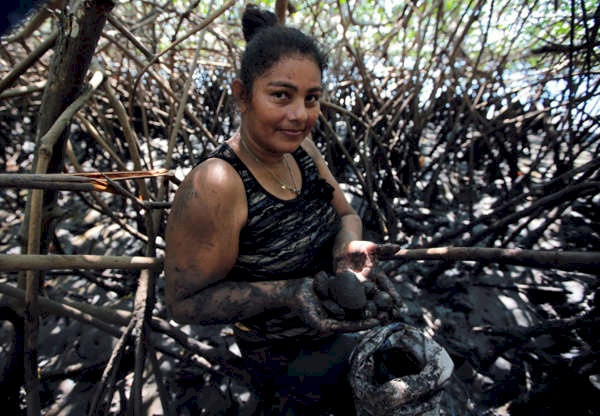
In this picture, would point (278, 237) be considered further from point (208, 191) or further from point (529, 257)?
point (529, 257)

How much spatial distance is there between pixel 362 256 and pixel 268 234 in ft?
1.30

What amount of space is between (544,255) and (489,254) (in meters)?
0.14

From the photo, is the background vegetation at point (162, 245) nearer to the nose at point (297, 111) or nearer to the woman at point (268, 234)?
the woman at point (268, 234)

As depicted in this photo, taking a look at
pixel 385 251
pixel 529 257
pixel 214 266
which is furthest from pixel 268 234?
pixel 529 257

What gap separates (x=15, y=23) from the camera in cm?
79

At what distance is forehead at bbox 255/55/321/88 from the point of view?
120cm

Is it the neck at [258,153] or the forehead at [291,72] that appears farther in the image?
the neck at [258,153]

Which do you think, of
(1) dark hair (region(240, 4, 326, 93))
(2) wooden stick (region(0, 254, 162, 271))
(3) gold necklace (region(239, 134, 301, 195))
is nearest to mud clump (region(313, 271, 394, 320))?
(3) gold necklace (region(239, 134, 301, 195))

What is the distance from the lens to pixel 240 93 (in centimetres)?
130

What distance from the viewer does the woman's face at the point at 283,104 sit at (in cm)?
121

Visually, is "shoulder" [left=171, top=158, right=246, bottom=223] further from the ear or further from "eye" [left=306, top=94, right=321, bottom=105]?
"eye" [left=306, top=94, right=321, bottom=105]

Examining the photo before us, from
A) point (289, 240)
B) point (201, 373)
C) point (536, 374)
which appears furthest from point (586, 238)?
point (201, 373)

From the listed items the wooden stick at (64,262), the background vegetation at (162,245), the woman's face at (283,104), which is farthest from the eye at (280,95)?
the wooden stick at (64,262)

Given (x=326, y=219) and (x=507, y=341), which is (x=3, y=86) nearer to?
(x=326, y=219)
